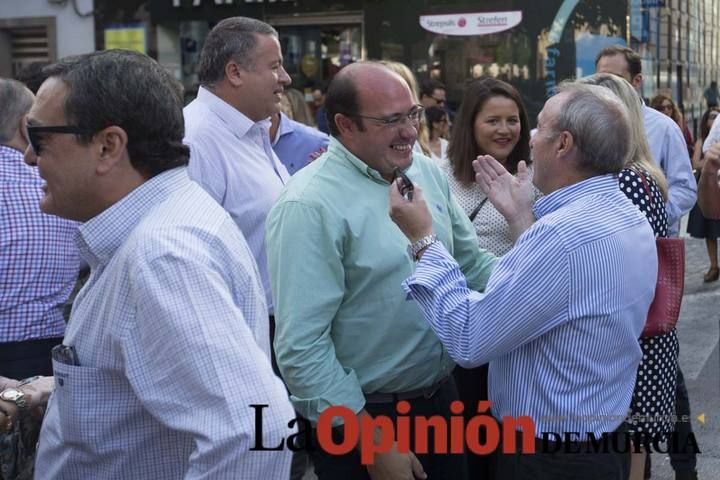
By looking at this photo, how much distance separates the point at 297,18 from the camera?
42.5ft

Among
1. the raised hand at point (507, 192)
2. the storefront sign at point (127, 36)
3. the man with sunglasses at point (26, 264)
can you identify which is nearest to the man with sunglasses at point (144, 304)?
the raised hand at point (507, 192)

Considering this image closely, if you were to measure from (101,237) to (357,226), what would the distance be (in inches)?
43.1

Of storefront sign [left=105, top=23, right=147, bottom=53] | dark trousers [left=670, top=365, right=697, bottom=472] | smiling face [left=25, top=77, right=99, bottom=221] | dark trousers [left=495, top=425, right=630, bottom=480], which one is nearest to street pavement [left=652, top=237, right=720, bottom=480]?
dark trousers [left=670, top=365, right=697, bottom=472]

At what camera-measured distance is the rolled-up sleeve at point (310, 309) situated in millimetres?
2730

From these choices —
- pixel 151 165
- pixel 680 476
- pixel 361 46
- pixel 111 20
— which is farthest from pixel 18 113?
pixel 111 20

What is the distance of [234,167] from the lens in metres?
3.90

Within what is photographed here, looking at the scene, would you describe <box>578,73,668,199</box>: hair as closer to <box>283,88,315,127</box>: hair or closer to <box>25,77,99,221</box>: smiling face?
<box>25,77,99,221</box>: smiling face

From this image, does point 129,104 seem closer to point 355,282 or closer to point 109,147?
point 109,147

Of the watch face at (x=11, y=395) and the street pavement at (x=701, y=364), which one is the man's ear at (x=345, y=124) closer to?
the watch face at (x=11, y=395)

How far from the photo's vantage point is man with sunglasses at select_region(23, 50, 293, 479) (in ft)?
5.41

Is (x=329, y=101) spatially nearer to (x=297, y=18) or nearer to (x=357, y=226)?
(x=357, y=226)

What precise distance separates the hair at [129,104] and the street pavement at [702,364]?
385cm

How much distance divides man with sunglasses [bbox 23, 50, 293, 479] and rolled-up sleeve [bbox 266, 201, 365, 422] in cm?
75

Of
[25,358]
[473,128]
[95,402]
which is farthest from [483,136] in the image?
[95,402]
